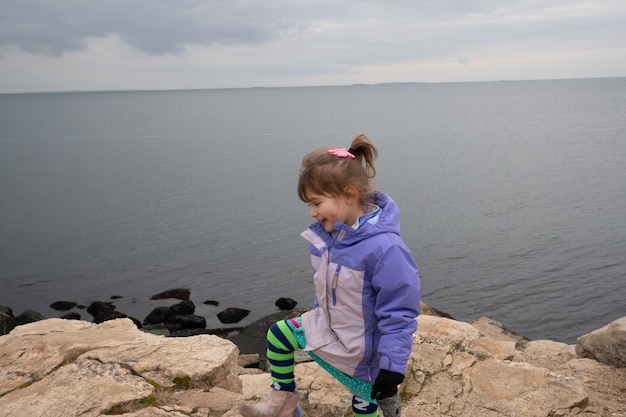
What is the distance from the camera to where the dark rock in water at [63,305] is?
2320cm

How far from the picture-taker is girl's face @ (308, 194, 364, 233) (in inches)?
151

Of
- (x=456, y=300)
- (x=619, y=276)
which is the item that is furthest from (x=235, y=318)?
(x=619, y=276)

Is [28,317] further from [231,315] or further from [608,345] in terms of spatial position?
[608,345]

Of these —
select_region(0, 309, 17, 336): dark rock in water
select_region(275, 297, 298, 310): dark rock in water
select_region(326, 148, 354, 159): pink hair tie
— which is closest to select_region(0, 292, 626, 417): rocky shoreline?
select_region(326, 148, 354, 159): pink hair tie

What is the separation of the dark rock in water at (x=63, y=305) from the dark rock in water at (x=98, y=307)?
928mm

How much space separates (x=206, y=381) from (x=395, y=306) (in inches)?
103

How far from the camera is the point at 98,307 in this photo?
22.6 metres

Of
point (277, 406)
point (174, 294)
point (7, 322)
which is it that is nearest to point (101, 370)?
point (277, 406)

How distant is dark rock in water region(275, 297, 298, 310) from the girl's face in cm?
1865

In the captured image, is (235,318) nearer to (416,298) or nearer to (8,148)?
(416,298)

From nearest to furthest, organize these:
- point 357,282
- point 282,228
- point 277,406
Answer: point 357,282, point 277,406, point 282,228

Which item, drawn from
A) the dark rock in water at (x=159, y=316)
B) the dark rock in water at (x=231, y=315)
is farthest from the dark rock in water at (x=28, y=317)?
the dark rock in water at (x=231, y=315)

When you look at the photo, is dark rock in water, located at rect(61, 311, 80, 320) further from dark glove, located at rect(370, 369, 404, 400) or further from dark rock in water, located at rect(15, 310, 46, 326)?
dark glove, located at rect(370, 369, 404, 400)

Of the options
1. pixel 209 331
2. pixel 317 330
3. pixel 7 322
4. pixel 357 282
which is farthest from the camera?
pixel 209 331
